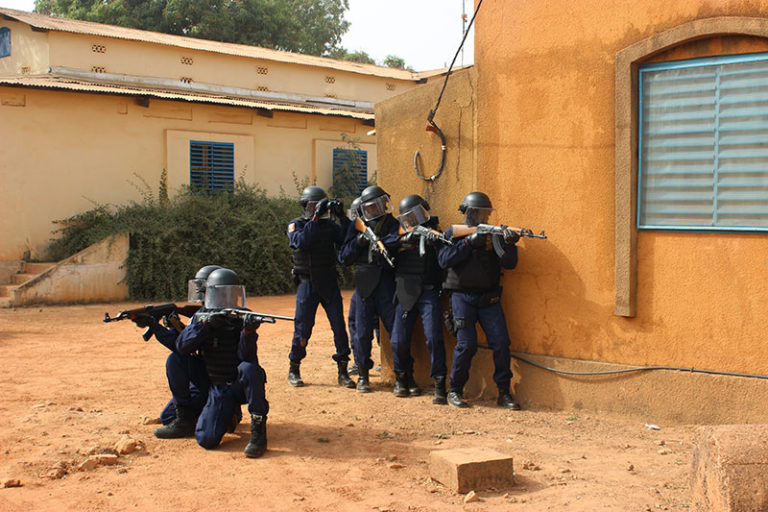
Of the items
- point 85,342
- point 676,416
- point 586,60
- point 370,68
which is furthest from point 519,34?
point 370,68

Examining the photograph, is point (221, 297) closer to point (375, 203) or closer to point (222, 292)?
point (222, 292)

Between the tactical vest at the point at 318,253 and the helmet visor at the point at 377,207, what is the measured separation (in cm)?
53

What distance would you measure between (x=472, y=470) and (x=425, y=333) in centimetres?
244

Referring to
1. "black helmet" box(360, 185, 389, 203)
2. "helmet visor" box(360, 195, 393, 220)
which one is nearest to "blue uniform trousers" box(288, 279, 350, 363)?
"helmet visor" box(360, 195, 393, 220)

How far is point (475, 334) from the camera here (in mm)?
6379

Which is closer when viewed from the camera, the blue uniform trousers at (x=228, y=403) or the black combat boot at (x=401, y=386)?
the blue uniform trousers at (x=228, y=403)

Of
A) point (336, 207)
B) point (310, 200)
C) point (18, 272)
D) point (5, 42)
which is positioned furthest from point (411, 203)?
point (5, 42)

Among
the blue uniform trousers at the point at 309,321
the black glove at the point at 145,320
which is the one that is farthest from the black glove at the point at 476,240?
the black glove at the point at 145,320

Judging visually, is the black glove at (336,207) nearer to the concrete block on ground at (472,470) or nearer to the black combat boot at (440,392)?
the black combat boot at (440,392)

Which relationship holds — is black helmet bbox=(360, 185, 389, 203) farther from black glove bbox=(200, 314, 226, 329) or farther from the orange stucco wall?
black glove bbox=(200, 314, 226, 329)

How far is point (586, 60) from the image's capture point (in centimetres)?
597

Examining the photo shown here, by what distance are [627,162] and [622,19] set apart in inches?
44.1

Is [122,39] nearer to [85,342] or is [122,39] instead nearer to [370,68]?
[370,68]

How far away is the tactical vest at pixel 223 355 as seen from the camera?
531cm
